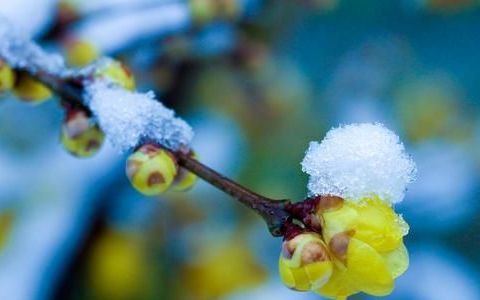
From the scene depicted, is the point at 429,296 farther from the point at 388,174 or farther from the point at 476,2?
the point at 388,174

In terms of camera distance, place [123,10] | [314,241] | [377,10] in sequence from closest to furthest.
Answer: [314,241], [123,10], [377,10]

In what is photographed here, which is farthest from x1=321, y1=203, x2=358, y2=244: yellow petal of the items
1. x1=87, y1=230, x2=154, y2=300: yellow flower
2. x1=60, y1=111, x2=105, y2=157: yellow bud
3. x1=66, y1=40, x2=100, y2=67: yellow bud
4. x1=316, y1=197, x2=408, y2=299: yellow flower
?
x1=87, y1=230, x2=154, y2=300: yellow flower

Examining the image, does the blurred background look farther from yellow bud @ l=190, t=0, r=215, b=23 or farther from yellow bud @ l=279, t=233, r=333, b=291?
yellow bud @ l=279, t=233, r=333, b=291

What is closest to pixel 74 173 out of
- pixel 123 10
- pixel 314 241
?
A: pixel 123 10

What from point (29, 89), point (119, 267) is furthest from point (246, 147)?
point (29, 89)

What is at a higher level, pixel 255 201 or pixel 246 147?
pixel 246 147

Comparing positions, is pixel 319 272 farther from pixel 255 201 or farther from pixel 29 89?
pixel 29 89

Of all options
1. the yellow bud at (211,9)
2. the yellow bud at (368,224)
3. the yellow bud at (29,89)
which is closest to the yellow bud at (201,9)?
the yellow bud at (211,9)

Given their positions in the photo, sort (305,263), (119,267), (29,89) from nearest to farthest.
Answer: (305,263), (29,89), (119,267)
